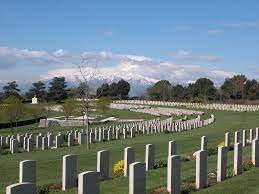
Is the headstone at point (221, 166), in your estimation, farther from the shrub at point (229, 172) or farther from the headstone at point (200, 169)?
the headstone at point (200, 169)

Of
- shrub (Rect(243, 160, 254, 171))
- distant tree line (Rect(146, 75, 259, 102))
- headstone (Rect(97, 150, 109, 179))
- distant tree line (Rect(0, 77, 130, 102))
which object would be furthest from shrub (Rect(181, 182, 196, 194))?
distant tree line (Rect(0, 77, 130, 102))

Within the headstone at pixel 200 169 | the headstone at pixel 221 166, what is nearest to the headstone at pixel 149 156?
the headstone at pixel 221 166

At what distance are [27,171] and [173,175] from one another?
307cm

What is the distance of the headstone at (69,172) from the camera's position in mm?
10891

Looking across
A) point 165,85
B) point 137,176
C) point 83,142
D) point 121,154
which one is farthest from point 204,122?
point 165,85

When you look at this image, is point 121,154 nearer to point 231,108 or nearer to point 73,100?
point 73,100

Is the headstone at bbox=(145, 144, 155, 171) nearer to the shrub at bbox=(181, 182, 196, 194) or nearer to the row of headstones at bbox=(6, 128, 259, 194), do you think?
the row of headstones at bbox=(6, 128, 259, 194)

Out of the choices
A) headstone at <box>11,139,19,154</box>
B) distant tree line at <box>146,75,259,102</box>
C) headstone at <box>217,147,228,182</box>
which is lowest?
headstone at <box>11,139,19,154</box>

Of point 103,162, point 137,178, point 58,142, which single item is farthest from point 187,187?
point 58,142

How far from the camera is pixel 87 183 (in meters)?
8.15

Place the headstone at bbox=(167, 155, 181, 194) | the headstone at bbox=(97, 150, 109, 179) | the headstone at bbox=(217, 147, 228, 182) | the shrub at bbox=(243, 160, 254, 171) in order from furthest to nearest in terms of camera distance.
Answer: the shrub at bbox=(243, 160, 254, 171)
the headstone at bbox=(217, 147, 228, 182)
the headstone at bbox=(97, 150, 109, 179)
the headstone at bbox=(167, 155, 181, 194)

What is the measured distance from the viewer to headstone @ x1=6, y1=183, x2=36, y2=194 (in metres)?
6.81

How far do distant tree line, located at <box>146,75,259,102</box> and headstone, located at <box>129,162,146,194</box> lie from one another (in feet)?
289

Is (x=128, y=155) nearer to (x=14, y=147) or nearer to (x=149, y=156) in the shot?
(x=149, y=156)
